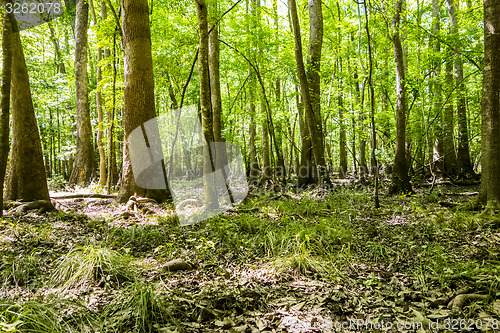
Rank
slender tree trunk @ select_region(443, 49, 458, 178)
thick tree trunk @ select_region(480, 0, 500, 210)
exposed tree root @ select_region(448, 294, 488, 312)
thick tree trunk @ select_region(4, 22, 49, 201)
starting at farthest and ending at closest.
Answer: slender tree trunk @ select_region(443, 49, 458, 178) < thick tree trunk @ select_region(4, 22, 49, 201) < thick tree trunk @ select_region(480, 0, 500, 210) < exposed tree root @ select_region(448, 294, 488, 312)

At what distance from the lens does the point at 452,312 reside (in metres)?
2.27

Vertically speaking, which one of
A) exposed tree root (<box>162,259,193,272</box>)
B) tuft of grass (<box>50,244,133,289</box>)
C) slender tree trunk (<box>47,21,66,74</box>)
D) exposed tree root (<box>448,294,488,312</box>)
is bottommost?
exposed tree root (<box>448,294,488,312</box>)

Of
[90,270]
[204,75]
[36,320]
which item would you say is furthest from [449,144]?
[36,320]

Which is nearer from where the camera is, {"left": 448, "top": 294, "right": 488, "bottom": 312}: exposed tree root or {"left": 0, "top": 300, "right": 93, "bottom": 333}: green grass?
{"left": 0, "top": 300, "right": 93, "bottom": 333}: green grass

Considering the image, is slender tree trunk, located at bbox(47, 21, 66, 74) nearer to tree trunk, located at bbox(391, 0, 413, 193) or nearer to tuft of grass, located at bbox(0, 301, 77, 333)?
tree trunk, located at bbox(391, 0, 413, 193)

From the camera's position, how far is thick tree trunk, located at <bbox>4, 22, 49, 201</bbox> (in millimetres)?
5809

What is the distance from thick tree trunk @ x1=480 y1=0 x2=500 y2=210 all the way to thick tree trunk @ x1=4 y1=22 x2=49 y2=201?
8.72 meters

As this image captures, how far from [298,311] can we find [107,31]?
9147 mm

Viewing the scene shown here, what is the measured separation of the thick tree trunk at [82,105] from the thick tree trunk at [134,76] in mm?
6017

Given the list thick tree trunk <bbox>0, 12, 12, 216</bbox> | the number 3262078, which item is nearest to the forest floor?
thick tree trunk <bbox>0, 12, 12, 216</bbox>

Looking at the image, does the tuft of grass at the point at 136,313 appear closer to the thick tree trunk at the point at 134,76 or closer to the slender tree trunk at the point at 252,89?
the thick tree trunk at the point at 134,76

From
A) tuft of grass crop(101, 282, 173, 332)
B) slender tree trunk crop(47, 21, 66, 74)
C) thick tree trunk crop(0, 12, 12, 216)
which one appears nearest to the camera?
tuft of grass crop(101, 282, 173, 332)

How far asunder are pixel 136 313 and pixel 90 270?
1027 mm

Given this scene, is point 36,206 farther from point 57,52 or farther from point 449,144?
point 57,52
